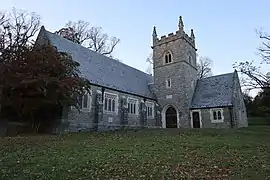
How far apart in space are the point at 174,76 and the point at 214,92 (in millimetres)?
4880

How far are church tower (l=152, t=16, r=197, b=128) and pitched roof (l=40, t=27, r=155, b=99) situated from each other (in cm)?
193

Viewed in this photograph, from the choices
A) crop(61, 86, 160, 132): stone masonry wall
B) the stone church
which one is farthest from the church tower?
crop(61, 86, 160, 132): stone masonry wall

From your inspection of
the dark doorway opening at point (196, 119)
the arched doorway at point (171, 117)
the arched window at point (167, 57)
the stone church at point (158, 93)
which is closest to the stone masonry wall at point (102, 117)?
the stone church at point (158, 93)

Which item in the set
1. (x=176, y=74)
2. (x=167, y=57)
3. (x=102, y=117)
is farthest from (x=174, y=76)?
(x=102, y=117)

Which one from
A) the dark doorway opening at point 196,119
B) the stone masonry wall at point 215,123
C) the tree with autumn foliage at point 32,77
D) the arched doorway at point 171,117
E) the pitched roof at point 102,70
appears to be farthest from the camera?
the arched doorway at point 171,117

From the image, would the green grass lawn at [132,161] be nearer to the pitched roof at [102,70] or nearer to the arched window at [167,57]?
the pitched roof at [102,70]

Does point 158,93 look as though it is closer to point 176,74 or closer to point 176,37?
point 176,74

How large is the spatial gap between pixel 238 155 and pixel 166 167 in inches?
154

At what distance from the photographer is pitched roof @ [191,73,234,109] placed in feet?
96.5

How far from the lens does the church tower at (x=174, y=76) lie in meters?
31.2

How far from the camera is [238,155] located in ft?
37.8

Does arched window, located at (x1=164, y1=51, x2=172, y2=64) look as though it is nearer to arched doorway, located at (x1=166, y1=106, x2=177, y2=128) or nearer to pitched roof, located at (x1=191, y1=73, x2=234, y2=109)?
pitched roof, located at (x1=191, y1=73, x2=234, y2=109)

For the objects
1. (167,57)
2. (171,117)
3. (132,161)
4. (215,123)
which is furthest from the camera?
(167,57)

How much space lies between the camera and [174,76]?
32.5m
